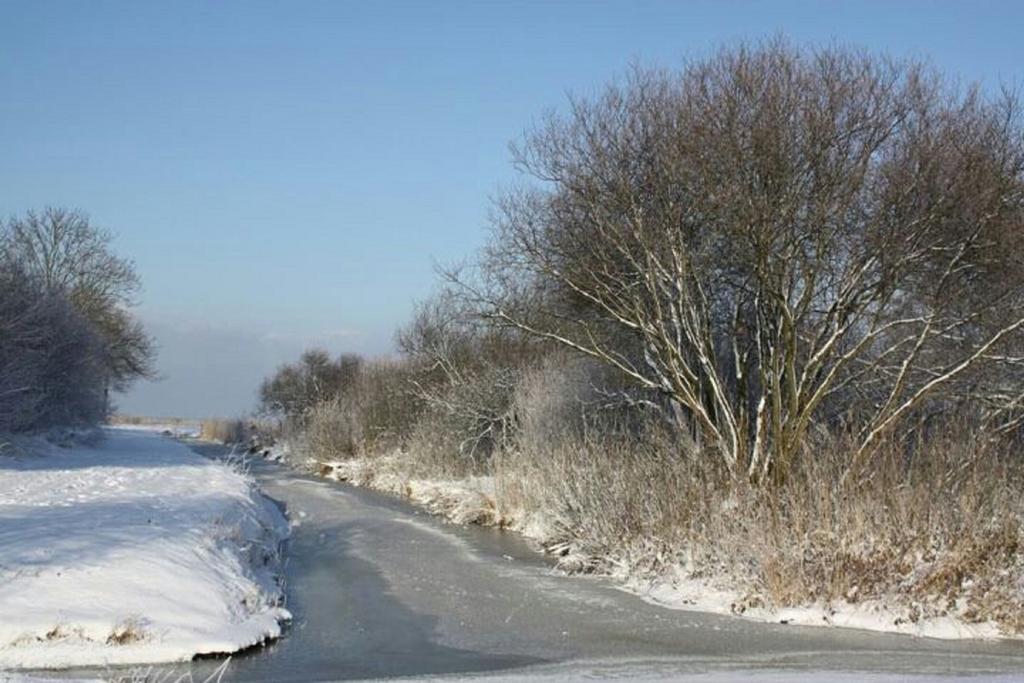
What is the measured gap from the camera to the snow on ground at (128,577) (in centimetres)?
988

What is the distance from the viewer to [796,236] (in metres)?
15.8

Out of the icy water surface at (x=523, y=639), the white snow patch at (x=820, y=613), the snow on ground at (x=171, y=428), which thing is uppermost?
the snow on ground at (x=171, y=428)

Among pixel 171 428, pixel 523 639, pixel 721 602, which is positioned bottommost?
pixel 523 639

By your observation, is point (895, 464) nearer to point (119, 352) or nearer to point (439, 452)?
point (439, 452)

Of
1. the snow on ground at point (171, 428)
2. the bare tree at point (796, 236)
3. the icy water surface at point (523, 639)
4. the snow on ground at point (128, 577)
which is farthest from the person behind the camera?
the snow on ground at point (171, 428)

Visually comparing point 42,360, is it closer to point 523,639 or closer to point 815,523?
point 523,639

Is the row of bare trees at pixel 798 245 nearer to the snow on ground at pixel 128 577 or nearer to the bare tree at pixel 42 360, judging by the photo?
the snow on ground at pixel 128 577

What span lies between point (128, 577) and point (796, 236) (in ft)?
33.7

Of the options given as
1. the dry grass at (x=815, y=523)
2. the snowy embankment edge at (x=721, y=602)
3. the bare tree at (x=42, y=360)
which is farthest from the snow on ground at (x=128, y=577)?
the bare tree at (x=42, y=360)

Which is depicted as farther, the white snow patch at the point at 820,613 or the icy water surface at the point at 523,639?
the white snow patch at the point at 820,613

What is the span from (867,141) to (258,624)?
1085 centimetres

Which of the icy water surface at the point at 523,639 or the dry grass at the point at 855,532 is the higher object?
the dry grass at the point at 855,532

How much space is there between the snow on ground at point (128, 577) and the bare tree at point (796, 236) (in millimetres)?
6717

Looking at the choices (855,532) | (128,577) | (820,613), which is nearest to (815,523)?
(855,532)
